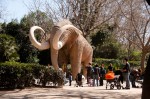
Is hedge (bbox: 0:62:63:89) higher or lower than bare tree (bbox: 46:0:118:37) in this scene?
lower

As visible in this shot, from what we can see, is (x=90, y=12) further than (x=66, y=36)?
Yes

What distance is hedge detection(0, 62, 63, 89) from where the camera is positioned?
12.5 m

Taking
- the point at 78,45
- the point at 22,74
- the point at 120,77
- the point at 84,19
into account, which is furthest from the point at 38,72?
the point at 84,19

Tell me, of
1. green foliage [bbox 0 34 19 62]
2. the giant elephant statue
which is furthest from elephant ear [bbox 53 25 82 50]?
green foliage [bbox 0 34 19 62]

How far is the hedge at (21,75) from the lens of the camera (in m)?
12.5

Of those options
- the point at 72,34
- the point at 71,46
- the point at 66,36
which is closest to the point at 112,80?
the point at 66,36

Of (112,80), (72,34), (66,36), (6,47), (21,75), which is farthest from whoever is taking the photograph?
(6,47)

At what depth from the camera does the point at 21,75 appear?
1275 cm

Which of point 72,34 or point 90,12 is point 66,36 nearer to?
point 72,34

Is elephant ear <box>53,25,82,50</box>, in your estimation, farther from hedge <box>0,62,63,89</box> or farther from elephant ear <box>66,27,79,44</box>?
hedge <box>0,62,63,89</box>

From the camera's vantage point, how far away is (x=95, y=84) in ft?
58.7

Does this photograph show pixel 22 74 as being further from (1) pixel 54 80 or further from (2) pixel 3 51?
(2) pixel 3 51

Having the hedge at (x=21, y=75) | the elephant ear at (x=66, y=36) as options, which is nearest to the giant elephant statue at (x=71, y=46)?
the elephant ear at (x=66, y=36)

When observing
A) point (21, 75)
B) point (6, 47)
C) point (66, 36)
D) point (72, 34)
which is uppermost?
point (72, 34)
